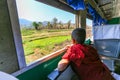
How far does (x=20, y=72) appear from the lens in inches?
48.5

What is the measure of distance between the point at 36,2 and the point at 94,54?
3.53 feet

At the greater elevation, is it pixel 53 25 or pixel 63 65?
pixel 53 25

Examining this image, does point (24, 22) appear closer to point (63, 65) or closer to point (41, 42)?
point (41, 42)

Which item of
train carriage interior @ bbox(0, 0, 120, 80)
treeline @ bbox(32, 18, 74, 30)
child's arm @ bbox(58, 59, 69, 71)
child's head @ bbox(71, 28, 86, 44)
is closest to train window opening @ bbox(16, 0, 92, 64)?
treeline @ bbox(32, 18, 74, 30)

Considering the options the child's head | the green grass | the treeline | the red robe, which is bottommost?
the red robe

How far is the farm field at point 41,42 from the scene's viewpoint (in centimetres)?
151

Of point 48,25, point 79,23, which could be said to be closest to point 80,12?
point 79,23

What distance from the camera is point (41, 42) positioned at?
182 cm

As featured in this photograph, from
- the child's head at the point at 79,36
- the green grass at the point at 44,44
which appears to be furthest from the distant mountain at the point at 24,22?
the child's head at the point at 79,36

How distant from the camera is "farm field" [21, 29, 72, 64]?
1508 millimetres

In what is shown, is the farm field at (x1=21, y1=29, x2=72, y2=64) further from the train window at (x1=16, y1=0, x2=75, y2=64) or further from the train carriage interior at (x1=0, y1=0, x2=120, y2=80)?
the train carriage interior at (x1=0, y1=0, x2=120, y2=80)

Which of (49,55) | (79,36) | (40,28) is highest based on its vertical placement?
(40,28)

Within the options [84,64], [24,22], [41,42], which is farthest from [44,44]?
[84,64]

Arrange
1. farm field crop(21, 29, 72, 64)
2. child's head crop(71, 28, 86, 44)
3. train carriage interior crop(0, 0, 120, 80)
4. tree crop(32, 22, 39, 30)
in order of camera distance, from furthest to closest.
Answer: tree crop(32, 22, 39, 30)
farm field crop(21, 29, 72, 64)
child's head crop(71, 28, 86, 44)
train carriage interior crop(0, 0, 120, 80)
